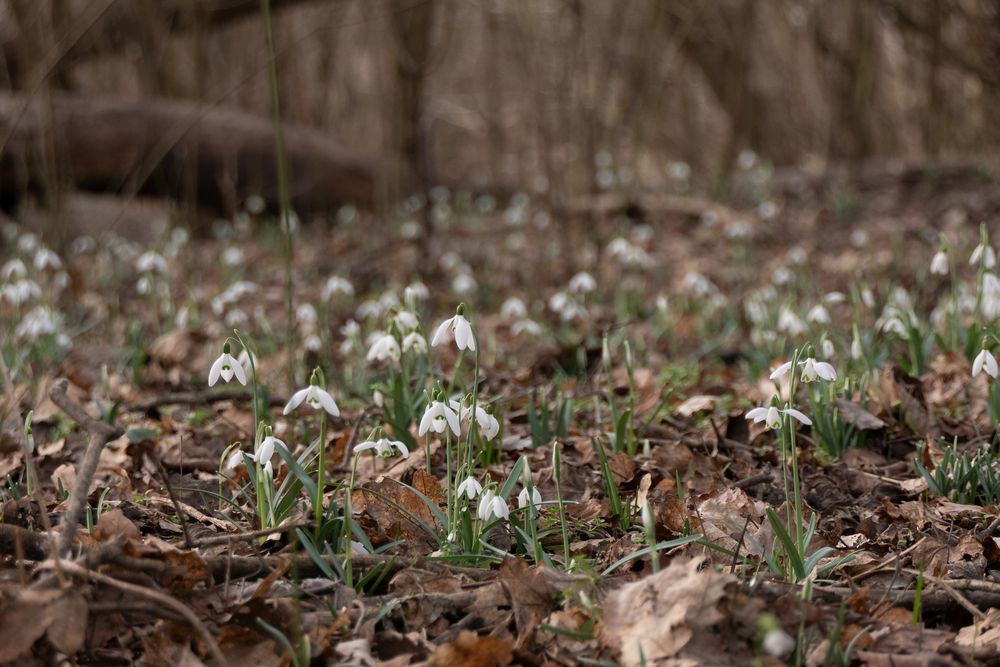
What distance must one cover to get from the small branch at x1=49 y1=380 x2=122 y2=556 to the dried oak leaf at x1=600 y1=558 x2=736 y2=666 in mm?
884

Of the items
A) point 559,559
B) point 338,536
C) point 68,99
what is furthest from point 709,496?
point 68,99

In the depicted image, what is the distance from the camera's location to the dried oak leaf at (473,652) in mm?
1569

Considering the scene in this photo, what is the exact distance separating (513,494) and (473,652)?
85 cm

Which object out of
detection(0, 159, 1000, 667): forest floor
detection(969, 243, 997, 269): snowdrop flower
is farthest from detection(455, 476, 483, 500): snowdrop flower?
detection(969, 243, 997, 269): snowdrop flower

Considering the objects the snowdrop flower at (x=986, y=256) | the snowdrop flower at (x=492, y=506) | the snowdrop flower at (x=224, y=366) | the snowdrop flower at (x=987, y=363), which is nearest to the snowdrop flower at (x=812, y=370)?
the snowdrop flower at (x=987, y=363)

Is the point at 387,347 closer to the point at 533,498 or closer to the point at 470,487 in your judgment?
the point at 470,487

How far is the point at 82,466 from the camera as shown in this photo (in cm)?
168

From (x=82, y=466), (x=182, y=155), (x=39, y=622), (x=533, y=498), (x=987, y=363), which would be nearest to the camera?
(x=39, y=622)

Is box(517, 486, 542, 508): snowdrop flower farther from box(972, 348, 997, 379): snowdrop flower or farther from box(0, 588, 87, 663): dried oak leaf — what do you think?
box(972, 348, 997, 379): snowdrop flower

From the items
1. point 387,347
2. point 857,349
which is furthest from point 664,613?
point 857,349

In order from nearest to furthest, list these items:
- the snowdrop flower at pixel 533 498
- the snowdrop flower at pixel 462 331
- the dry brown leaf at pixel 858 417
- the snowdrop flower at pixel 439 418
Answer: the snowdrop flower at pixel 533 498
the snowdrop flower at pixel 439 418
the snowdrop flower at pixel 462 331
the dry brown leaf at pixel 858 417

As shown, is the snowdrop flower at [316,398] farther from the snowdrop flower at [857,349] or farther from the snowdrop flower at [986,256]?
the snowdrop flower at [986,256]

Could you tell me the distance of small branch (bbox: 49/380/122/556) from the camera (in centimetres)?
160

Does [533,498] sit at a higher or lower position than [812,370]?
lower
